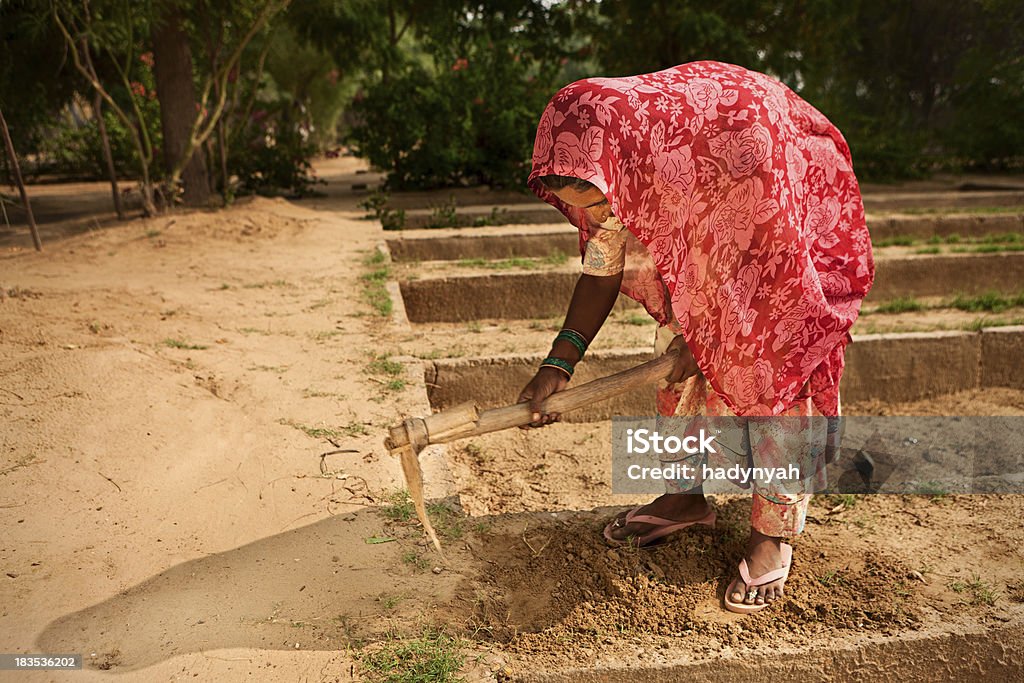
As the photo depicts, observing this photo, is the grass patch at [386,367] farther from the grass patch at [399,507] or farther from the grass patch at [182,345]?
the grass patch at [399,507]

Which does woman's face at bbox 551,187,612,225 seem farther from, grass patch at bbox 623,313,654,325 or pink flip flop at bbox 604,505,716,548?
grass patch at bbox 623,313,654,325

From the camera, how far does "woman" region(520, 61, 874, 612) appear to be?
5.90 ft

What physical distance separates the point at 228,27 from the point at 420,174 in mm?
2691

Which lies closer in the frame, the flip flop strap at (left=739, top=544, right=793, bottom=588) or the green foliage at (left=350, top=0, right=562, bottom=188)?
the flip flop strap at (left=739, top=544, right=793, bottom=588)

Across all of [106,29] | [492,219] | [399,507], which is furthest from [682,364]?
[106,29]

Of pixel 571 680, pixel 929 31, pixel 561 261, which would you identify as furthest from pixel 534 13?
pixel 571 680

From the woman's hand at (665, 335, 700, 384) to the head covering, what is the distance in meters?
0.10

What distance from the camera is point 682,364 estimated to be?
2.09 metres

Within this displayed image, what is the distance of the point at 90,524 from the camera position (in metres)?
2.19

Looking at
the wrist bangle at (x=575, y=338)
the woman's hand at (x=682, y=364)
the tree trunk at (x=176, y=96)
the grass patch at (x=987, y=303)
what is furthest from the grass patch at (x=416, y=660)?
the tree trunk at (x=176, y=96)

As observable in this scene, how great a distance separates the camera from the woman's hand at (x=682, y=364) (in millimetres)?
2084

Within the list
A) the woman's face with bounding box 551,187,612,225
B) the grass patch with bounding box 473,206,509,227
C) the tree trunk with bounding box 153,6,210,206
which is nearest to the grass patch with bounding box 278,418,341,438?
the woman's face with bounding box 551,187,612,225

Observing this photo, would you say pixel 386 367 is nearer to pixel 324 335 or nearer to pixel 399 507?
pixel 324 335

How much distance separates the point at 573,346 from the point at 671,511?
0.65 meters
